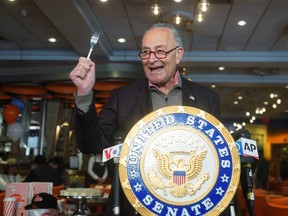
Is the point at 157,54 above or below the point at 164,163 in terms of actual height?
above

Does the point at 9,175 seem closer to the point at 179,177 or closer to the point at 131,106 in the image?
the point at 131,106

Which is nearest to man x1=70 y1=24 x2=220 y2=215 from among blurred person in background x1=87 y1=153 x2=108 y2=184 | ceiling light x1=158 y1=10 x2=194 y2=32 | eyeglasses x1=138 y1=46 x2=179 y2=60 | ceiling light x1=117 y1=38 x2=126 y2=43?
eyeglasses x1=138 y1=46 x2=179 y2=60

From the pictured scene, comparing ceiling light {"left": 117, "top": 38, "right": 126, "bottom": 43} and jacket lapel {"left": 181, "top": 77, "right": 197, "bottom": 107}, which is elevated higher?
ceiling light {"left": 117, "top": 38, "right": 126, "bottom": 43}

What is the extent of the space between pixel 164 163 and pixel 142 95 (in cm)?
40

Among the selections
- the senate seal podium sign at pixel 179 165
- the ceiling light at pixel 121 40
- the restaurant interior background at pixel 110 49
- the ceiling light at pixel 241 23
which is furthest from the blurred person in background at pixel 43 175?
the senate seal podium sign at pixel 179 165

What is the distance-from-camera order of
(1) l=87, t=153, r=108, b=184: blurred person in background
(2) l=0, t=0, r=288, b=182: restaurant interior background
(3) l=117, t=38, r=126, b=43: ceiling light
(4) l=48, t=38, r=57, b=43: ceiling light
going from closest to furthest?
(2) l=0, t=0, r=288, b=182: restaurant interior background < (3) l=117, t=38, r=126, b=43: ceiling light < (4) l=48, t=38, r=57, b=43: ceiling light < (1) l=87, t=153, r=108, b=184: blurred person in background

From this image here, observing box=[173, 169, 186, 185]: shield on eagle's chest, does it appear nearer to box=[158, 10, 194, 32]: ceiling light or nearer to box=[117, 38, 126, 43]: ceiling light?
box=[158, 10, 194, 32]: ceiling light

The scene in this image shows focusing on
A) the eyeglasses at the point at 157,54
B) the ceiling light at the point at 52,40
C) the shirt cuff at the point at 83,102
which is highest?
the ceiling light at the point at 52,40

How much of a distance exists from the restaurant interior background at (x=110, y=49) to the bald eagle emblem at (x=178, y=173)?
240cm

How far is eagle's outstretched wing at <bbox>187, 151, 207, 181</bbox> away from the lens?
1.16 m

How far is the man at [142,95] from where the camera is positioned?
1.29m

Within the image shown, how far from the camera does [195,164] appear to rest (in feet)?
3.84

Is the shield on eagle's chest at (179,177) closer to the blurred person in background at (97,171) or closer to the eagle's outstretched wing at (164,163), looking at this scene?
the eagle's outstretched wing at (164,163)

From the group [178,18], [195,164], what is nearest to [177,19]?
[178,18]
